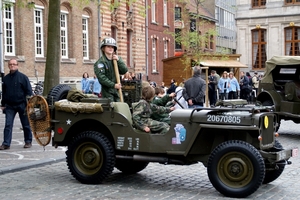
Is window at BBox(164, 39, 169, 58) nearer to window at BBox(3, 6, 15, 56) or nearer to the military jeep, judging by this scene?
window at BBox(3, 6, 15, 56)

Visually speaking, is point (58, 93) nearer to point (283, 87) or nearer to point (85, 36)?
point (283, 87)

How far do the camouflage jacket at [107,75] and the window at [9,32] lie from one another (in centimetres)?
2229

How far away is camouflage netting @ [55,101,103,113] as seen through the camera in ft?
30.2

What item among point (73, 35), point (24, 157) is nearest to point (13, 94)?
point (24, 157)

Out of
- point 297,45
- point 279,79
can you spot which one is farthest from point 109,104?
point 297,45

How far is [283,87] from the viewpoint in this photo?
17.5 meters

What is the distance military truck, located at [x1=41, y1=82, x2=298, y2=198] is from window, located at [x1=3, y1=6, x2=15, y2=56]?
22.5 m

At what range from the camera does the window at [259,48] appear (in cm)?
5428

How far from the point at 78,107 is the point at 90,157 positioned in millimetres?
759

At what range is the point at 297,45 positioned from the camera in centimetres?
5250

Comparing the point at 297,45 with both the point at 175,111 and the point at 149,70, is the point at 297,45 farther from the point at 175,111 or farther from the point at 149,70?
the point at 175,111

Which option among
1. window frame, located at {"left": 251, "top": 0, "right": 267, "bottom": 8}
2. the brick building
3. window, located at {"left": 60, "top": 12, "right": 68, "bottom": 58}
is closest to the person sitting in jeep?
the brick building

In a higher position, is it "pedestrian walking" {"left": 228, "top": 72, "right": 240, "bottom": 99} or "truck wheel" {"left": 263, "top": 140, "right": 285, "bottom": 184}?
"pedestrian walking" {"left": 228, "top": 72, "right": 240, "bottom": 99}

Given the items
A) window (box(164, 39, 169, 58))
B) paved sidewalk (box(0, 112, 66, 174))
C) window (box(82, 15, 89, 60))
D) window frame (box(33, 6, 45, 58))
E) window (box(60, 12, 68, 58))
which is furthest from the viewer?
window (box(164, 39, 169, 58))
